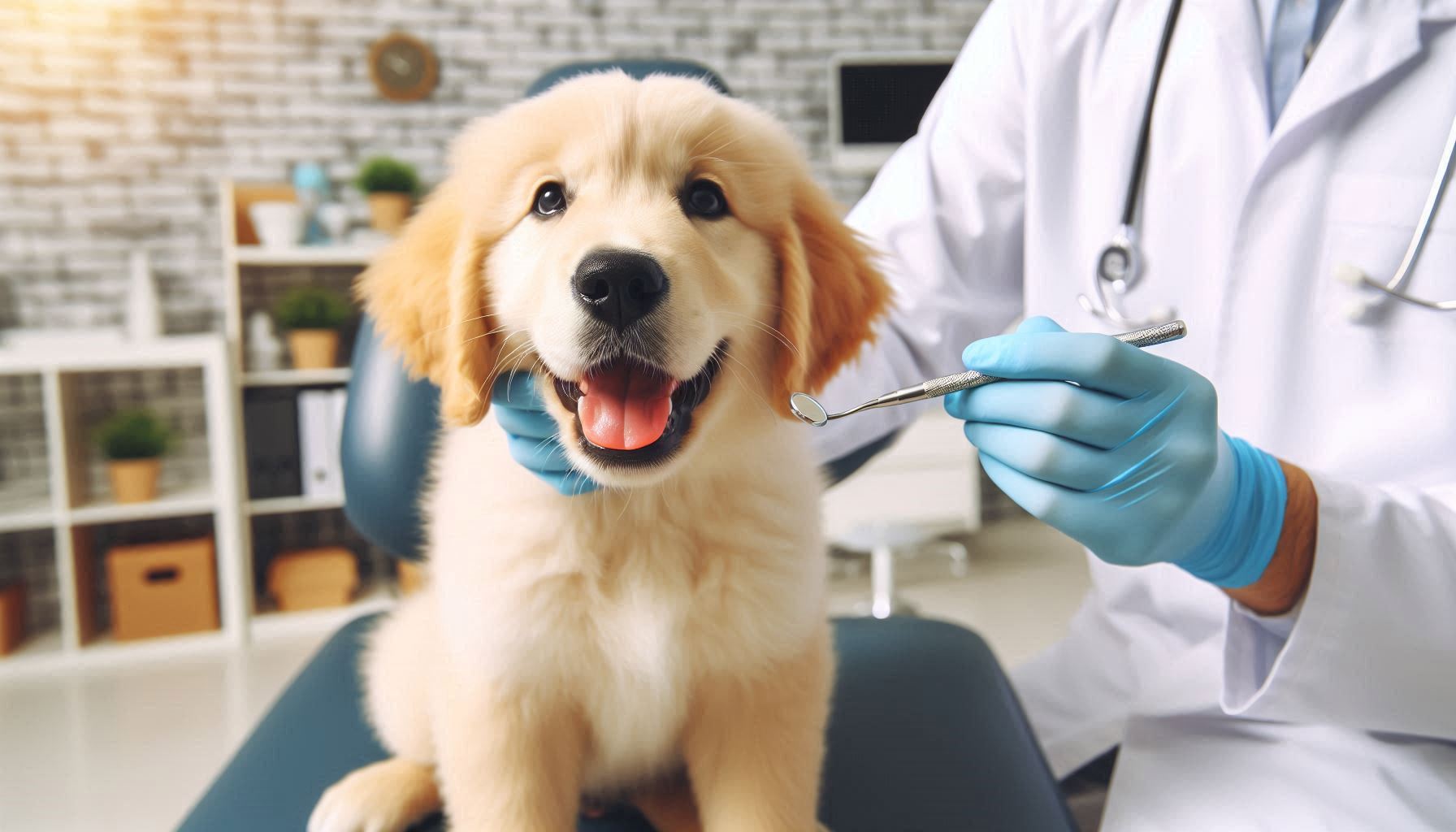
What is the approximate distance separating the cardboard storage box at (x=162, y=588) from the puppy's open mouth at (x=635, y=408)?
11.5ft

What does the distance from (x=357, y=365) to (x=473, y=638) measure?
782mm

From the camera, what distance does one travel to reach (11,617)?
12.2 ft

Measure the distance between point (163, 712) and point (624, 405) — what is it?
3.13m

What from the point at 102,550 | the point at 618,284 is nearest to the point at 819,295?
the point at 618,284

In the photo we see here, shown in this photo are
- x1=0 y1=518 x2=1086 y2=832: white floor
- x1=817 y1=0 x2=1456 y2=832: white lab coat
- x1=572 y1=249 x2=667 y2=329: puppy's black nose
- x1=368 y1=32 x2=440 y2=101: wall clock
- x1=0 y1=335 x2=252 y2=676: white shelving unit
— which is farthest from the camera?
x1=368 y1=32 x2=440 y2=101: wall clock

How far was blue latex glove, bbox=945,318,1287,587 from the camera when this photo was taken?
91 centimetres

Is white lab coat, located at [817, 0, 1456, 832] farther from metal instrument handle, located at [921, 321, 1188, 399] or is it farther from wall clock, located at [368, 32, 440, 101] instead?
wall clock, located at [368, 32, 440, 101]

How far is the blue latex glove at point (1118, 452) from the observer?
0.91 meters

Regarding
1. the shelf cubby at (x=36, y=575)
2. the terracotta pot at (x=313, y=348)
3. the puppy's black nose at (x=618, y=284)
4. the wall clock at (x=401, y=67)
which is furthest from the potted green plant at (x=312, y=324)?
the puppy's black nose at (x=618, y=284)

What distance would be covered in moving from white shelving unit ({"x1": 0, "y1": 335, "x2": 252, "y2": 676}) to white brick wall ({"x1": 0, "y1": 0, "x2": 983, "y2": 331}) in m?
0.61

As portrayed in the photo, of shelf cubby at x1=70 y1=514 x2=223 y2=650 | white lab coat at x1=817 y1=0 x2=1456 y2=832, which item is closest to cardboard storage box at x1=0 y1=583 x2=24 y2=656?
shelf cubby at x1=70 y1=514 x2=223 y2=650

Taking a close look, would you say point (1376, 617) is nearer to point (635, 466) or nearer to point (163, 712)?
point (635, 466)

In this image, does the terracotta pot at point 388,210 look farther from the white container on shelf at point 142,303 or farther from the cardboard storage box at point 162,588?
the cardboard storage box at point 162,588

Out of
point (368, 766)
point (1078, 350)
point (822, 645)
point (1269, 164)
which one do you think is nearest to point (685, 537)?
point (822, 645)
